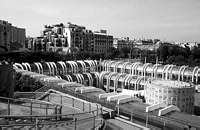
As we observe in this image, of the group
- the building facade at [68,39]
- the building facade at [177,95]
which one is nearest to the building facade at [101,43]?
the building facade at [68,39]

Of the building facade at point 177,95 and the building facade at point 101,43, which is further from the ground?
the building facade at point 101,43

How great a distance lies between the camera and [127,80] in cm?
3775

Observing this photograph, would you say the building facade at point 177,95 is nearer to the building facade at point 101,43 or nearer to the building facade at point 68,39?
the building facade at point 68,39

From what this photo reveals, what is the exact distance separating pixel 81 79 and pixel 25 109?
98.5ft

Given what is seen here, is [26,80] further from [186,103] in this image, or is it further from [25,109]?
[186,103]

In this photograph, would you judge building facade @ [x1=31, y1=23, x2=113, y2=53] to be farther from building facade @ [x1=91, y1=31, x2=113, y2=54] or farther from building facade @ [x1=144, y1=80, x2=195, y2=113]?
building facade @ [x1=144, y1=80, x2=195, y2=113]

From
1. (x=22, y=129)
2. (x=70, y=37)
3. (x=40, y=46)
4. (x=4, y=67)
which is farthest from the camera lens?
(x=40, y=46)

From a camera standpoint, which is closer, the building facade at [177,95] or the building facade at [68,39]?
the building facade at [177,95]

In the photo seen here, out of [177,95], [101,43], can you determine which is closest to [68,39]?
[101,43]

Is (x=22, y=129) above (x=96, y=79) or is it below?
above

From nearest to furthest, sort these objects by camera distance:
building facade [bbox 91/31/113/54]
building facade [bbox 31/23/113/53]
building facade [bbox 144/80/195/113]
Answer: building facade [bbox 144/80/195/113] → building facade [bbox 31/23/113/53] → building facade [bbox 91/31/113/54]

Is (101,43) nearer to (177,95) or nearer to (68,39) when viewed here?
(68,39)

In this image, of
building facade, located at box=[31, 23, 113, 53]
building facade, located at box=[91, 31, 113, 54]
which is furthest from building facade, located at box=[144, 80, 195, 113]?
building facade, located at box=[91, 31, 113, 54]

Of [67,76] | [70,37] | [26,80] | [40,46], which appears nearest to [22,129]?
[26,80]
